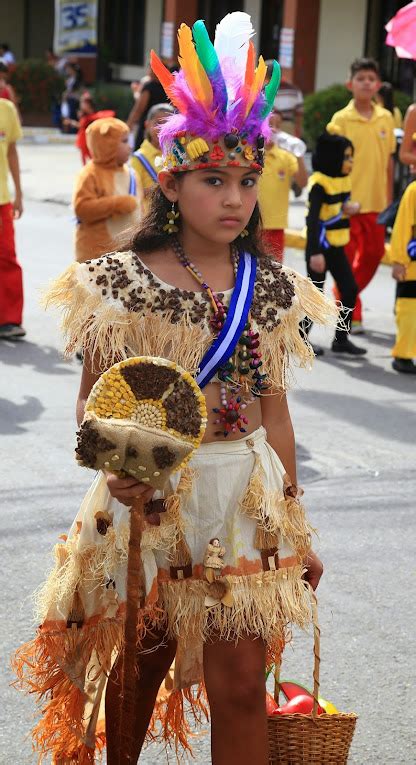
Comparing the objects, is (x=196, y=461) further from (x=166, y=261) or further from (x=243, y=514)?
(x=166, y=261)

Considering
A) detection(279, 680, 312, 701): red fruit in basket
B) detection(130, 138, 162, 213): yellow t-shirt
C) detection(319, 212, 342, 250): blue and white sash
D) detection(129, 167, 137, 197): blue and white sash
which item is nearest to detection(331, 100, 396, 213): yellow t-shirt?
detection(319, 212, 342, 250): blue and white sash

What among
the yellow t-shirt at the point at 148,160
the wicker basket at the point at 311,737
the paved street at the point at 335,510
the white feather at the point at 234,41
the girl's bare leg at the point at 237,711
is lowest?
the paved street at the point at 335,510

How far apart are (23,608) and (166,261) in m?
2.03

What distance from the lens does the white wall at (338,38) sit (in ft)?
85.6

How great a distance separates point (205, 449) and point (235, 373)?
205 mm

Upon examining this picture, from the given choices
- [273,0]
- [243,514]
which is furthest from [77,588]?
[273,0]

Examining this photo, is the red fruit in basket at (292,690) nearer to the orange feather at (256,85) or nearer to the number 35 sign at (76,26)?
the orange feather at (256,85)

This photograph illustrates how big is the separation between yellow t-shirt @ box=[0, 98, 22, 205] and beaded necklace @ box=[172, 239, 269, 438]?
6.71 m

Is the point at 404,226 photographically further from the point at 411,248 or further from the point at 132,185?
the point at 132,185

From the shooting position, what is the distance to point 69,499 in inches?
246

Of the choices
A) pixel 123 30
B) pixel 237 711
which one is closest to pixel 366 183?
pixel 237 711

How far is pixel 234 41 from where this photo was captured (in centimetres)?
323

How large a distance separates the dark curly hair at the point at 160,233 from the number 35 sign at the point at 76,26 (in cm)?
2987

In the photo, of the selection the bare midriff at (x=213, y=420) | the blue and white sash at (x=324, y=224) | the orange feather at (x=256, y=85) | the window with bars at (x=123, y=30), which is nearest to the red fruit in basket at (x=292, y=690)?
the bare midriff at (x=213, y=420)
